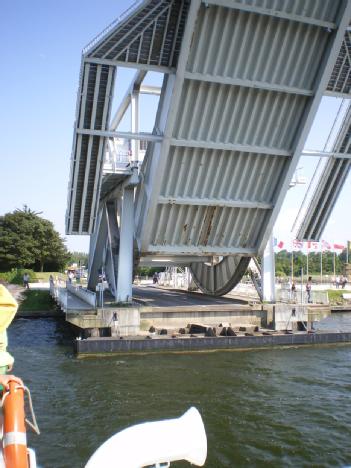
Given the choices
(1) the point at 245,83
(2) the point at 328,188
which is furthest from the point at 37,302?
(1) the point at 245,83

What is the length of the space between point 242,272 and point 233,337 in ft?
20.9

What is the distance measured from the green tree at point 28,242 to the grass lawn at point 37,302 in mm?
22556

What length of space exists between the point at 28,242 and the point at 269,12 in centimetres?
4656

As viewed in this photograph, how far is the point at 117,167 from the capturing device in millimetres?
20375

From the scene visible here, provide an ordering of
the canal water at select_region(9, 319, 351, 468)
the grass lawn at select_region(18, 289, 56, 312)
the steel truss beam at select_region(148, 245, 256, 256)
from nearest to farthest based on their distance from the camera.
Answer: the canal water at select_region(9, 319, 351, 468)
the steel truss beam at select_region(148, 245, 256, 256)
the grass lawn at select_region(18, 289, 56, 312)

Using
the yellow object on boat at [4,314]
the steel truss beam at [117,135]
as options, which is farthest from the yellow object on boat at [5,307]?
the steel truss beam at [117,135]

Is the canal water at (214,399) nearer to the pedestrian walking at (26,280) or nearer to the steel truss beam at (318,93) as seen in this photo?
the steel truss beam at (318,93)

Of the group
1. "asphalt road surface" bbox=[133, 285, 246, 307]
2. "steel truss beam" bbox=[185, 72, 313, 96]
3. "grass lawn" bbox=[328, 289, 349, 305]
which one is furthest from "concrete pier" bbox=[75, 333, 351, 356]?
"grass lawn" bbox=[328, 289, 349, 305]

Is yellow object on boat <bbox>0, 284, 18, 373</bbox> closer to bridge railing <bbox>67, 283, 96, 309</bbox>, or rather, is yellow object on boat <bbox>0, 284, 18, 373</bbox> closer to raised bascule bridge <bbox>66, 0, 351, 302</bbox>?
raised bascule bridge <bbox>66, 0, 351, 302</bbox>

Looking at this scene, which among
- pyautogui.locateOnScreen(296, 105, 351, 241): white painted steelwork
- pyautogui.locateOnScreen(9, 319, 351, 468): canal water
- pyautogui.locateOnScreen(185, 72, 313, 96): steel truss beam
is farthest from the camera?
pyautogui.locateOnScreen(296, 105, 351, 241): white painted steelwork

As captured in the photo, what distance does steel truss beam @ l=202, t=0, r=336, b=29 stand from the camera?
48.5 feet

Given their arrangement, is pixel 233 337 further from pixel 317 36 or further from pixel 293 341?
pixel 317 36

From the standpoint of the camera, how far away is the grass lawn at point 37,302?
30.6m

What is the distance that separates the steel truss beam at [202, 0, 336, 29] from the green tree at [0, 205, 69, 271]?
46177 millimetres
